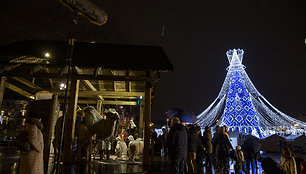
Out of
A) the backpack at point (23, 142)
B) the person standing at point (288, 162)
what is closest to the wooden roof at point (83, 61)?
the backpack at point (23, 142)

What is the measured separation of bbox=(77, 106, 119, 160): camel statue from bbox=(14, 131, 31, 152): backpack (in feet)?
14.9

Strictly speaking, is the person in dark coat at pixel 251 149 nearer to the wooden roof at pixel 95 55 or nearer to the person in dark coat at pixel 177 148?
the person in dark coat at pixel 177 148

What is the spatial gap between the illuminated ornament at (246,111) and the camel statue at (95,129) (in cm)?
2013

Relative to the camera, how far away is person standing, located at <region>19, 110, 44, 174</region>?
11.8 ft

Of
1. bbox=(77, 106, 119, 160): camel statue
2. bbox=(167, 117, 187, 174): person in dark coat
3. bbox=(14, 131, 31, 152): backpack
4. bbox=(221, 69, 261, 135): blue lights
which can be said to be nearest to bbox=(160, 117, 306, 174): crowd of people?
bbox=(167, 117, 187, 174): person in dark coat

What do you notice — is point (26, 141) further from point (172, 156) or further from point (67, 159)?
point (67, 159)

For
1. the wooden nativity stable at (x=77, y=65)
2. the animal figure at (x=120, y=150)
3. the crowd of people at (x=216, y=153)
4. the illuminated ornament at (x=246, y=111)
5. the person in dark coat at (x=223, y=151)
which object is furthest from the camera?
the illuminated ornament at (x=246, y=111)

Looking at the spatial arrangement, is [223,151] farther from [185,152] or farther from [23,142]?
[23,142]

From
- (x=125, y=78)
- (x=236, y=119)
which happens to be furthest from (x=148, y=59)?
(x=236, y=119)

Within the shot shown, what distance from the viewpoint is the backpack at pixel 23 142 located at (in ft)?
11.5

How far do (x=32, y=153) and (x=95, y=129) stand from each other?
4.62 m

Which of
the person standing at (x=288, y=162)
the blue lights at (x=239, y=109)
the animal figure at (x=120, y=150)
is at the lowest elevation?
the animal figure at (x=120, y=150)

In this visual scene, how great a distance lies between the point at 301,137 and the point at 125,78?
88.4ft

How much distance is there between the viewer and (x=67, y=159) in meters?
7.34
